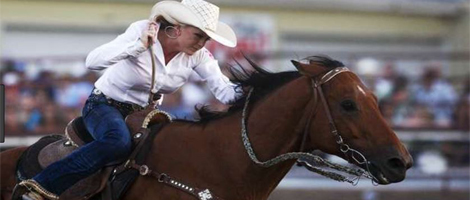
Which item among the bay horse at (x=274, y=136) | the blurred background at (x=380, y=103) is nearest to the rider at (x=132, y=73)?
the bay horse at (x=274, y=136)

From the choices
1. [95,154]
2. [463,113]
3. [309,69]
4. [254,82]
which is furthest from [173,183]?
[463,113]

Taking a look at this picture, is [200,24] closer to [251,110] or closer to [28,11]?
[251,110]

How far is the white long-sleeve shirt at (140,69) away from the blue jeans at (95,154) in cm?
17

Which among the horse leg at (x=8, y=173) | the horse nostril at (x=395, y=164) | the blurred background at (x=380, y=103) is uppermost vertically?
the horse nostril at (x=395, y=164)

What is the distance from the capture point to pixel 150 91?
16.2 feet

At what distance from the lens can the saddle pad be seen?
5.11 metres

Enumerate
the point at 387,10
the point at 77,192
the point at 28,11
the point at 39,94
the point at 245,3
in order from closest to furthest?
the point at 77,192
the point at 39,94
the point at 28,11
the point at 245,3
the point at 387,10

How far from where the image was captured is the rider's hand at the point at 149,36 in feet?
14.9

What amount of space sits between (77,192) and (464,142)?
7514 mm

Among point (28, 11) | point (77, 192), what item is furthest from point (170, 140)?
point (28, 11)

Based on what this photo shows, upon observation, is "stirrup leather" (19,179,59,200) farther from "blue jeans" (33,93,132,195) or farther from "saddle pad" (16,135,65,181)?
"saddle pad" (16,135,65,181)

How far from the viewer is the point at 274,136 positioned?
15.1ft

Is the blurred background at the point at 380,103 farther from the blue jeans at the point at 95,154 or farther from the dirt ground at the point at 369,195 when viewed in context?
the blue jeans at the point at 95,154

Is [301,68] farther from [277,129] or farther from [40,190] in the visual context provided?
[40,190]
